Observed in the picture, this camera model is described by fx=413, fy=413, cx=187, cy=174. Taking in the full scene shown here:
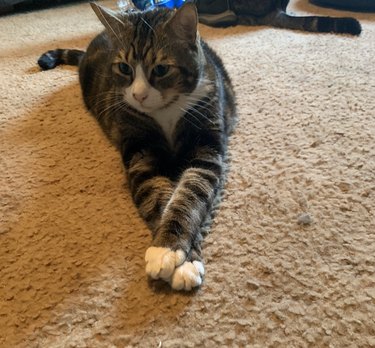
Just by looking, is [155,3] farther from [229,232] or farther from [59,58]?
[229,232]

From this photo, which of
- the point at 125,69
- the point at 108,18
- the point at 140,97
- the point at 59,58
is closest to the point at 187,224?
the point at 140,97

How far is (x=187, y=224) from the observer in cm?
86

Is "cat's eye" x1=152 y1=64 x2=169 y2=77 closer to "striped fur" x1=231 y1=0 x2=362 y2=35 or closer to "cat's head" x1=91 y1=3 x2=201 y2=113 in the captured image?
"cat's head" x1=91 y1=3 x2=201 y2=113

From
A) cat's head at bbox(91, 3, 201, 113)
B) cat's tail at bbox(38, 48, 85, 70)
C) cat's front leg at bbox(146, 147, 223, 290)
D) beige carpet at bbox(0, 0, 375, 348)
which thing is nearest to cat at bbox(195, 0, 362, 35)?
beige carpet at bbox(0, 0, 375, 348)

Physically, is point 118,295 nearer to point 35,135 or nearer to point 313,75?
point 35,135

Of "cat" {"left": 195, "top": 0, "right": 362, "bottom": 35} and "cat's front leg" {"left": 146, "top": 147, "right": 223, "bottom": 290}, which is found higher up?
"cat's front leg" {"left": 146, "top": 147, "right": 223, "bottom": 290}

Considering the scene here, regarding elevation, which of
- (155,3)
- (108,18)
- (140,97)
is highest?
(108,18)

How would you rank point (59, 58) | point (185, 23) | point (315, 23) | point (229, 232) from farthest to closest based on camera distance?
point (315, 23), point (59, 58), point (185, 23), point (229, 232)

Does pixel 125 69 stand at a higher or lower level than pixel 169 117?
higher

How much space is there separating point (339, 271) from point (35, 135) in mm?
972

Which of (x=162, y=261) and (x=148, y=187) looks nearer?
(x=162, y=261)

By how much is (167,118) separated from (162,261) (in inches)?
17.0

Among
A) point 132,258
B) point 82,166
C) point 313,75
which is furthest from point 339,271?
point 313,75

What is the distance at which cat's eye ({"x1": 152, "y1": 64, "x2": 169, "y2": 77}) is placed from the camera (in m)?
0.99
